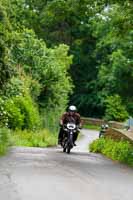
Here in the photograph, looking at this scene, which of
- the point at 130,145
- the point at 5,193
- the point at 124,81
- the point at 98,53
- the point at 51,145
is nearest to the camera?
the point at 5,193

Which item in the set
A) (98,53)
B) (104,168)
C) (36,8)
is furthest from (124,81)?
(104,168)

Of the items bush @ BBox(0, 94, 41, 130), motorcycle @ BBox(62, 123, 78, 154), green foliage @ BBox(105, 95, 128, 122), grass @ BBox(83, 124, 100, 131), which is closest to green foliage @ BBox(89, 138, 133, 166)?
motorcycle @ BBox(62, 123, 78, 154)

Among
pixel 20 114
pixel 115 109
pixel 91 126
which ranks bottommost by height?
pixel 91 126

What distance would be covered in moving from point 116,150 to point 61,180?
27.2 feet

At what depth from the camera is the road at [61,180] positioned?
11086 mm

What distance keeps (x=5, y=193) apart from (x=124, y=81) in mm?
46378

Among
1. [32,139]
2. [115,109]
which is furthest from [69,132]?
[115,109]

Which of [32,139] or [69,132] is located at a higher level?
[69,132]

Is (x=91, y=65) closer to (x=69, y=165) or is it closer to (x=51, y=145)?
(x=51, y=145)

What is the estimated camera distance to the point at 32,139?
104 feet

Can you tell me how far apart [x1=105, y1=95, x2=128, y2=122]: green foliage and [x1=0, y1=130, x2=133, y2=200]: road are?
47.7 meters

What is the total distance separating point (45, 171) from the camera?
14523 millimetres

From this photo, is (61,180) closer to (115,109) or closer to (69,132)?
(69,132)

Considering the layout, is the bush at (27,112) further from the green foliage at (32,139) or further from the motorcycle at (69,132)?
the motorcycle at (69,132)
